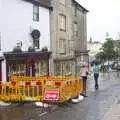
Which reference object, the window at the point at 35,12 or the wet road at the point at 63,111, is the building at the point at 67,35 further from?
the wet road at the point at 63,111

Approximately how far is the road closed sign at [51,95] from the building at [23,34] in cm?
701

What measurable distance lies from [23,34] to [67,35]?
1375cm

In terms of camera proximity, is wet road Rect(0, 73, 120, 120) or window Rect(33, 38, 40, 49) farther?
window Rect(33, 38, 40, 49)

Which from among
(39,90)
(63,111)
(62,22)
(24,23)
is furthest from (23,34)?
(63,111)

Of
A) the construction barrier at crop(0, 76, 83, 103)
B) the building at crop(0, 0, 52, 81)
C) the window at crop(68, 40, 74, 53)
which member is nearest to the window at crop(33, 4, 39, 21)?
the building at crop(0, 0, 52, 81)

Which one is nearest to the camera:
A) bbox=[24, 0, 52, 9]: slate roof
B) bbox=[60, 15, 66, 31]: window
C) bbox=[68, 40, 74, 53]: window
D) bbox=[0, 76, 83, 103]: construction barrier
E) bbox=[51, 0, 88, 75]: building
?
bbox=[0, 76, 83, 103]: construction barrier

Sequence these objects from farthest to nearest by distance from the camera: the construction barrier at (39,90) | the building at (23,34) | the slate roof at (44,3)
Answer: the slate roof at (44,3) → the building at (23,34) → the construction barrier at (39,90)

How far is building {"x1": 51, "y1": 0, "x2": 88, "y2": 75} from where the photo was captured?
39.5 m

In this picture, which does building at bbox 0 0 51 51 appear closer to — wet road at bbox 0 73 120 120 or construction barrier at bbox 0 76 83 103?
construction barrier at bbox 0 76 83 103

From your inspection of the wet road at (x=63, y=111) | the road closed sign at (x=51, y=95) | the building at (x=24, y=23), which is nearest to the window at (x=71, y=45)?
the building at (x=24, y=23)

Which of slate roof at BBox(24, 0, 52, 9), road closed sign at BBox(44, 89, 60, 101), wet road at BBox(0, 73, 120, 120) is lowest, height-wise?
wet road at BBox(0, 73, 120, 120)

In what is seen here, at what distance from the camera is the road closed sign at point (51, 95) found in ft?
62.7

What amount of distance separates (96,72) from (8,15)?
621 centimetres

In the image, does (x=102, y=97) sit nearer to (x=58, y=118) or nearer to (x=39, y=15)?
(x=58, y=118)
